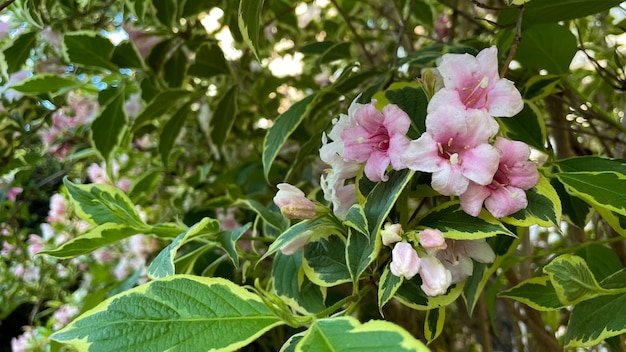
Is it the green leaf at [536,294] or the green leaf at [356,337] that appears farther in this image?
the green leaf at [536,294]

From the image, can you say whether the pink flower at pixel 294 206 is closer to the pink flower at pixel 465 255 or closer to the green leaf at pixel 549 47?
the pink flower at pixel 465 255

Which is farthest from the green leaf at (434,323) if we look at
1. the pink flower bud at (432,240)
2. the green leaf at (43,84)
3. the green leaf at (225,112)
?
the green leaf at (43,84)

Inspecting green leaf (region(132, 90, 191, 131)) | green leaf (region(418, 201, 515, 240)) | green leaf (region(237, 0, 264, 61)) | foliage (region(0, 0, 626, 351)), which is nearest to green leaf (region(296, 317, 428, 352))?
foliage (region(0, 0, 626, 351))

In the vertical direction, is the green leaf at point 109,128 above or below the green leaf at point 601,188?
below

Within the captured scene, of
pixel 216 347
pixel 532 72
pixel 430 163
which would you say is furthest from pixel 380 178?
pixel 532 72

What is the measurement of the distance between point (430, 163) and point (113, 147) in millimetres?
492

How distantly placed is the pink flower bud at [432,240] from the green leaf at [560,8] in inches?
9.4

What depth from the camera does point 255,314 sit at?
297 millimetres

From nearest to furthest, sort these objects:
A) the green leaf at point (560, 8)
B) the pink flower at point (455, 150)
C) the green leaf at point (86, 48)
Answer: the pink flower at point (455, 150)
the green leaf at point (560, 8)
the green leaf at point (86, 48)

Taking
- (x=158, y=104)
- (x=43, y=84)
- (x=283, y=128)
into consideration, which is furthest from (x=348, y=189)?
(x=43, y=84)

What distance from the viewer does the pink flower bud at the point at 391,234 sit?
33 centimetres

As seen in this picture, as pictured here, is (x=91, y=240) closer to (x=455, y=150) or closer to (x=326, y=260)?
(x=326, y=260)

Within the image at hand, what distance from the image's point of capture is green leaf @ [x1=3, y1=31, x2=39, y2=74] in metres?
0.69

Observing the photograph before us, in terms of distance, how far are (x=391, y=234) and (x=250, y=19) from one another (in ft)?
0.60
